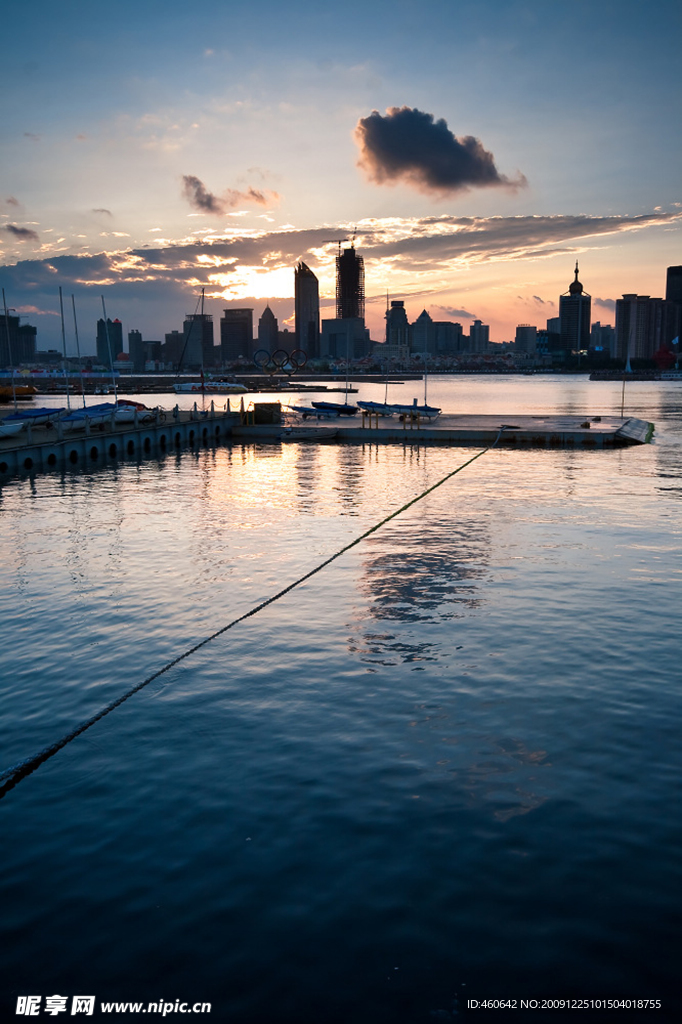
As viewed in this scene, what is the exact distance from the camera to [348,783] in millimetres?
11625

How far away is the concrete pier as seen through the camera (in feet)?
164

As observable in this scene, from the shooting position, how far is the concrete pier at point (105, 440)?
50.0 meters

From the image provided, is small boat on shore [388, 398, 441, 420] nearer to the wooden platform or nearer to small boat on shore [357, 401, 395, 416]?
the wooden platform

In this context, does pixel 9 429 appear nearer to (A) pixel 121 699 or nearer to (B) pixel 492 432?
(B) pixel 492 432

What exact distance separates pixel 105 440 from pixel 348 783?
51604 millimetres

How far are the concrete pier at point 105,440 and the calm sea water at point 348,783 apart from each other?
2559cm

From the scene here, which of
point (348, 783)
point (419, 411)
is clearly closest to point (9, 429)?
point (419, 411)

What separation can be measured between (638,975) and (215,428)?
68.9m

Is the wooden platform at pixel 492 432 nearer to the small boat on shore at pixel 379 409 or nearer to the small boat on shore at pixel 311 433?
the small boat on shore at pixel 311 433

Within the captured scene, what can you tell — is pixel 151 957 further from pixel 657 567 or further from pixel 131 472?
pixel 131 472

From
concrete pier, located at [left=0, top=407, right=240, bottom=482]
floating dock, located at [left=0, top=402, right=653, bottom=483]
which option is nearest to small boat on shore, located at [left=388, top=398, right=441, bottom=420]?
floating dock, located at [left=0, top=402, right=653, bottom=483]

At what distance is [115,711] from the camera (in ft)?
47.3

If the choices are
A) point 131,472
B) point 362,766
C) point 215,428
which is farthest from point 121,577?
point 215,428

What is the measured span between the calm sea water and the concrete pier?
25.6 metres
